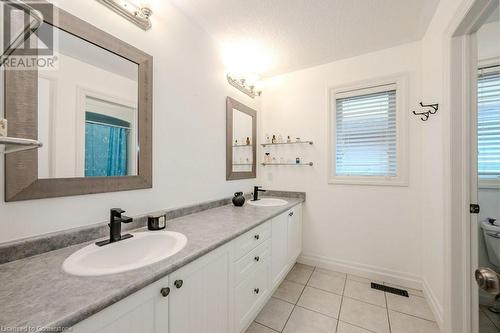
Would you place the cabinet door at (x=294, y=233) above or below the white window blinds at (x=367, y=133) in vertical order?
below

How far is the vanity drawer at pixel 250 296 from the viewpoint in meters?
1.28

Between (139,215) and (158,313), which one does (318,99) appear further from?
(158,313)

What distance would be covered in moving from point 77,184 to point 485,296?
9.02 feet

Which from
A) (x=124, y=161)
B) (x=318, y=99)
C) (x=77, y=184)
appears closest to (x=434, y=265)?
(x=318, y=99)

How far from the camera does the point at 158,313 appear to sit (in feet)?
2.57

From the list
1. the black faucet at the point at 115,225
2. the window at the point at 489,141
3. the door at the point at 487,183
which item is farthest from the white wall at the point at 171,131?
the window at the point at 489,141

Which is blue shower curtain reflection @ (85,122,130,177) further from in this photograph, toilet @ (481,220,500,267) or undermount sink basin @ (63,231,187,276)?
toilet @ (481,220,500,267)

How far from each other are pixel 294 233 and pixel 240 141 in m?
1.25

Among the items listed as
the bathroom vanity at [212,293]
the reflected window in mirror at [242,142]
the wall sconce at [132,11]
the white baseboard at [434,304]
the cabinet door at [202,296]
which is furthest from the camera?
the reflected window in mirror at [242,142]

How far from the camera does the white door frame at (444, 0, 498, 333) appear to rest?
1.26m

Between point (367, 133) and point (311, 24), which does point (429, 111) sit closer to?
point (367, 133)

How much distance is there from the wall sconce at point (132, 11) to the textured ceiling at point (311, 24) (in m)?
0.38

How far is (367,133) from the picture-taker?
226 centimetres

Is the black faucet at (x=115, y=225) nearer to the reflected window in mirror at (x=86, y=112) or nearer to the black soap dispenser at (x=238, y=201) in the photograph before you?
the reflected window in mirror at (x=86, y=112)
